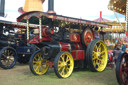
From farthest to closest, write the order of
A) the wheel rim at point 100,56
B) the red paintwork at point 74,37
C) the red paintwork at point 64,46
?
the wheel rim at point 100,56, the red paintwork at point 74,37, the red paintwork at point 64,46

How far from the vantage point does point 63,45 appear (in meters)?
5.72

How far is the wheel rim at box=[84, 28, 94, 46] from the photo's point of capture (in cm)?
639

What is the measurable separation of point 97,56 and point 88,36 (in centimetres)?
84

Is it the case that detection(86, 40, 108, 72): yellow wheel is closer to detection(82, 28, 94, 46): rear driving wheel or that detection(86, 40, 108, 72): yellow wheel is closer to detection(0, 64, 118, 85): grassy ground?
detection(82, 28, 94, 46): rear driving wheel

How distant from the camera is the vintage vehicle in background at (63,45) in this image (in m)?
5.32

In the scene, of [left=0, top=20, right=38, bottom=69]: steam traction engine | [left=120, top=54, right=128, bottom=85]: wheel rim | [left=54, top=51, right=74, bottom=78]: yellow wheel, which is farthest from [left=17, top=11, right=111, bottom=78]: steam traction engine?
[left=120, top=54, right=128, bottom=85]: wheel rim

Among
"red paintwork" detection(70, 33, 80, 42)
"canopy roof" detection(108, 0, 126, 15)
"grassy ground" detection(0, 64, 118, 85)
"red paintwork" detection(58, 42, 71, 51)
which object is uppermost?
"canopy roof" detection(108, 0, 126, 15)

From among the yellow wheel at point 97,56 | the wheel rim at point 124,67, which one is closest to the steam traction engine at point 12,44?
the yellow wheel at point 97,56

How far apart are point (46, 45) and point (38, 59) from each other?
0.68 meters

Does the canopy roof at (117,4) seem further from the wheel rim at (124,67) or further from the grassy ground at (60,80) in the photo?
the wheel rim at (124,67)

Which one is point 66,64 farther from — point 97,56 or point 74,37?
point 97,56

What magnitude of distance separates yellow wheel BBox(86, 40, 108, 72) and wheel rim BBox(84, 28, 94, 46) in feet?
1.16

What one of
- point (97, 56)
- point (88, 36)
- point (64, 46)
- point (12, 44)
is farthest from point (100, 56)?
point (12, 44)

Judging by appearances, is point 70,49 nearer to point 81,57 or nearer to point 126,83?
point 81,57
